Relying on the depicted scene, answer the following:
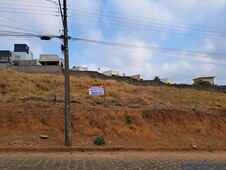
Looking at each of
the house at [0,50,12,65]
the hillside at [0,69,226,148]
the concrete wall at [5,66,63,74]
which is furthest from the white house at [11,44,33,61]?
the hillside at [0,69,226,148]

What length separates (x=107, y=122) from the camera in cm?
1947

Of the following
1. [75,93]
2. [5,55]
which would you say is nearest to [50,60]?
[5,55]

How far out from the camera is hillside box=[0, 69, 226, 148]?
1777 cm

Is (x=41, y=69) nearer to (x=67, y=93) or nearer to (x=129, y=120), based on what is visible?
(x=129, y=120)

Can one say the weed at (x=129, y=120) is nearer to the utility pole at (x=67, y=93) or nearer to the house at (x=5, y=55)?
the utility pole at (x=67, y=93)

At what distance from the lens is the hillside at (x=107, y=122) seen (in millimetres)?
17766

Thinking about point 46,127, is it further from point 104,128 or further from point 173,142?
point 173,142

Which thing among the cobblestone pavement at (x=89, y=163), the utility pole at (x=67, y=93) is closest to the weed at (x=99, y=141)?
the utility pole at (x=67, y=93)

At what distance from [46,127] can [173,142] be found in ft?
23.2

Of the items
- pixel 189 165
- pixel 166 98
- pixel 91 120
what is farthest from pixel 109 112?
pixel 166 98

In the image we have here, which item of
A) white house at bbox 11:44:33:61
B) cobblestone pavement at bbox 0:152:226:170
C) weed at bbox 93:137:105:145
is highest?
white house at bbox 11:44:33:61

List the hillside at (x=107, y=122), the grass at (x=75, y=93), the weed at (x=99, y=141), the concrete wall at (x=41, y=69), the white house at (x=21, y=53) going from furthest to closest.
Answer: the white house at (x=21, y=53) < the concrete wall at (x=41, y=69) < the grass at (x=75, y=93) < the hillside at (x=107, y=122) < the weed at (x=99, y=141)

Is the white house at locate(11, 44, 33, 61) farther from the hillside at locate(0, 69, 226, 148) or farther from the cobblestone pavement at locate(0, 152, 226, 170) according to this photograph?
the cobblestone pavement at locate(0, 152, 226, 170)

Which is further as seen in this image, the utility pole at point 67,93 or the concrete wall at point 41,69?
the concrete wall at point 41,69
